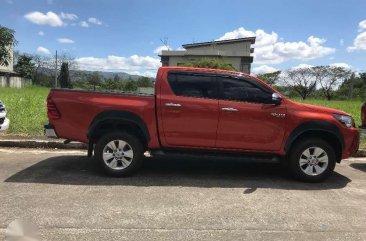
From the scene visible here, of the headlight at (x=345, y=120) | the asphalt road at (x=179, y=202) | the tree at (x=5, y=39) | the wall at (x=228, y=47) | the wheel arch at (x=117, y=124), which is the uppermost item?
the wall at (x=228, y=47)

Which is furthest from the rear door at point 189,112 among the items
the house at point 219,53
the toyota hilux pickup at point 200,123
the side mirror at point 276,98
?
the house at point 219,53

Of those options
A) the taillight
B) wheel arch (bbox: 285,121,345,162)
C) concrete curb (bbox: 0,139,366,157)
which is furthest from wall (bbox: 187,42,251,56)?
the taillight

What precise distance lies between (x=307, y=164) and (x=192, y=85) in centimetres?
227

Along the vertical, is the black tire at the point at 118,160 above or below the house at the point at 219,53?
below

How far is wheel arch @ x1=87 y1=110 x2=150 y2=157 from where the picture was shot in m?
6.90

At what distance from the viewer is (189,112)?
272 inches

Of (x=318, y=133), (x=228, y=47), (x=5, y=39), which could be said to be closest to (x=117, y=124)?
(x=318, y=133)

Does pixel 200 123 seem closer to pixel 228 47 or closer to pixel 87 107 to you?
pixel 87 107

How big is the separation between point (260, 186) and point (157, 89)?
87.5 inches

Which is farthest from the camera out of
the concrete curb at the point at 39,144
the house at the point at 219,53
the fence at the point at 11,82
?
Result: the house at the point at 219,53

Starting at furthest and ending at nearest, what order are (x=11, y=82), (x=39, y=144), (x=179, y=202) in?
(x=11, y=82) < (x=39, y=144) < (x=179, y=202)

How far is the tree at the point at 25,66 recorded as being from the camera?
71.7 m

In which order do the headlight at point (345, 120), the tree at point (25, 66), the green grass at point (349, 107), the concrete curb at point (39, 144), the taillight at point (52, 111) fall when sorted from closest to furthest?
1. the taillight at point (52, 111)
2. the headlight at point (345, 120)
3. the concrete curb at point (39, 144)
4. the green grass at point (349, 107)
5. the tree at point (25, 66)

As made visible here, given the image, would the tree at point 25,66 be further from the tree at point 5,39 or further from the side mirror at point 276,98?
the side mirror at point 276,98
